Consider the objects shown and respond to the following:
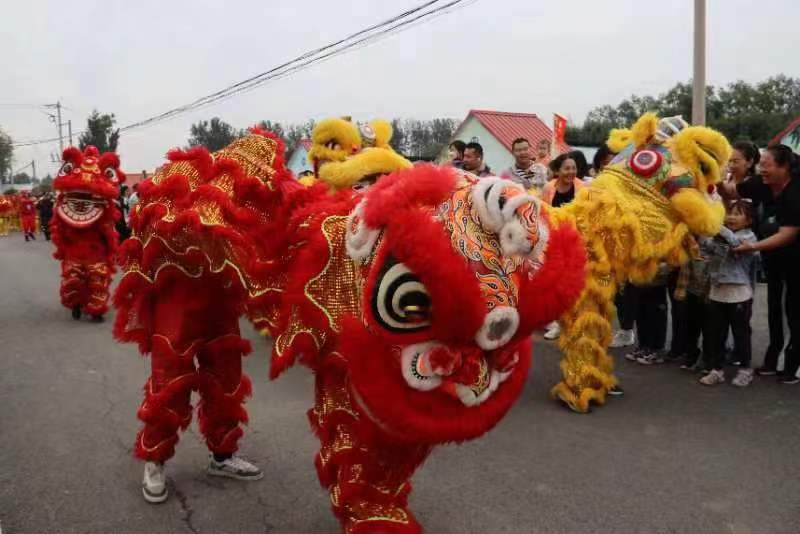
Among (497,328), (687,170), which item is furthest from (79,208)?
(497,328)

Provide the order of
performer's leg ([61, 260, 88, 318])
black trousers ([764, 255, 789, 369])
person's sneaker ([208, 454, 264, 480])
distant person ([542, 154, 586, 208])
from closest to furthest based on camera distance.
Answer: person's sneaker ([208, 454, 264, 480]) → black trousers ([764, 255, 789, 369]) → distant person ([542, 154, 586, 208]) → performer's leg ([61, 260, 88, 318])

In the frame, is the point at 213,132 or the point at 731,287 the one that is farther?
the point at 213,132

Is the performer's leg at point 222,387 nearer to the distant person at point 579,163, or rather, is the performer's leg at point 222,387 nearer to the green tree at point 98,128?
the distant person at point 579,163

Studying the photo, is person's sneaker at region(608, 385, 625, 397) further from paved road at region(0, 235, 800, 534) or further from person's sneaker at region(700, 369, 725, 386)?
person's sneaker at region(700, 369, 725, 386)

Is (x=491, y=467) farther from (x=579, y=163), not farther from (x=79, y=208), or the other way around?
(x=79, y=208)

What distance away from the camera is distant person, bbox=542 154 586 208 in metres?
5.37

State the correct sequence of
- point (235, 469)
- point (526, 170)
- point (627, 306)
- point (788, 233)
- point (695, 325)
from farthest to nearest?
point (526, 170), point (627, 306), point (695, 325), point (788, 233), point (235, 469)

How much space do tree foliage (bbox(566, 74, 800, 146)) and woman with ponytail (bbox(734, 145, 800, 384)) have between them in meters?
25.2

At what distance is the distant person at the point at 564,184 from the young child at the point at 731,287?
1279 mm

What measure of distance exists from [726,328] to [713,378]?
376 mm

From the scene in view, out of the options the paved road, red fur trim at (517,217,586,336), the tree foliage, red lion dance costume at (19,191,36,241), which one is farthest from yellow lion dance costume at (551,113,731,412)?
the tree foliage

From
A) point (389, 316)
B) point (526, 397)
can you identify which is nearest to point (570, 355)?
point (526, 397)

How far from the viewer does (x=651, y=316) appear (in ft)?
17.2

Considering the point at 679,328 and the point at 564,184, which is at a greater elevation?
the point at 564,184
